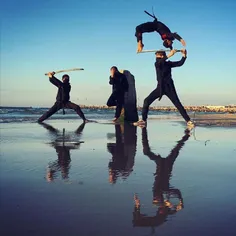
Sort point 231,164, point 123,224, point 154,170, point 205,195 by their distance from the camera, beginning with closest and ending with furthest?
point 123,224 < point 205,195 < point 154,170 < point 231,164

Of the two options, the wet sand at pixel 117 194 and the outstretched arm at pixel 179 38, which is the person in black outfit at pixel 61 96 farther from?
the wet sand at pixel 117 194

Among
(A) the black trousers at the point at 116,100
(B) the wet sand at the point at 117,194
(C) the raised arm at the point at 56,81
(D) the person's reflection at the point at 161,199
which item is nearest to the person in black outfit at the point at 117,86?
(A) the black trousers at the point at 116,100

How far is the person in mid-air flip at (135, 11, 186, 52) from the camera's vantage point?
29.8 feet

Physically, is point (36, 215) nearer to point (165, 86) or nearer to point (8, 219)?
point (8, 219)

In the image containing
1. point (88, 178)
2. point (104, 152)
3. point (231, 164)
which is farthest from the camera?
point (104, 152)

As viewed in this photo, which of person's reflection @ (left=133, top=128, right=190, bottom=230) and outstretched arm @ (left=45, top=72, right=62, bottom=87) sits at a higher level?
outstretched arm @ (left=45, top=72, right=62, bottom=87)

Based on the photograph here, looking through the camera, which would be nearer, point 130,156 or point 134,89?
point 130,156

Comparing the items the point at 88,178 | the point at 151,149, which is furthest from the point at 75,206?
the point at 151,149

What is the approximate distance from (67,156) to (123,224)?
236 cm

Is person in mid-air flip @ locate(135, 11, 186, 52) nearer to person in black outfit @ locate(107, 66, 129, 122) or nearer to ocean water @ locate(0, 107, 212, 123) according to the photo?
person in black outfit @ locate(107, 66, 129, 122)

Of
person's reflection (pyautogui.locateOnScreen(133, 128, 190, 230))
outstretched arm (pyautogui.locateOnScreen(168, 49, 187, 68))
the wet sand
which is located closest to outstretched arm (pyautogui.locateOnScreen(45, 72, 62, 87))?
outstretched arm (pyautogui.locateOnScreen(168, 49, 187, 68))

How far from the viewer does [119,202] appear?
2.02 m

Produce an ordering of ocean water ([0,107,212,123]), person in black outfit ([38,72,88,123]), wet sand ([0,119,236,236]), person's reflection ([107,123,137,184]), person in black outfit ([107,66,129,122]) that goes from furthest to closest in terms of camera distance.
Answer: ocean water ([0,107,212,123]), person in black outfit ([38,72,88,123]), person in black outfit ([107,66,129,122]), person's reflection ([107,123,137,184]), wet sand ([0,119,236,236])

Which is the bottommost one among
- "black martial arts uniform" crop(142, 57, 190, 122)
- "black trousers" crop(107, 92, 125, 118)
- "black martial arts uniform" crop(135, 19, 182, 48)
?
"black trousers" crop(107, 92, 125, 118)
